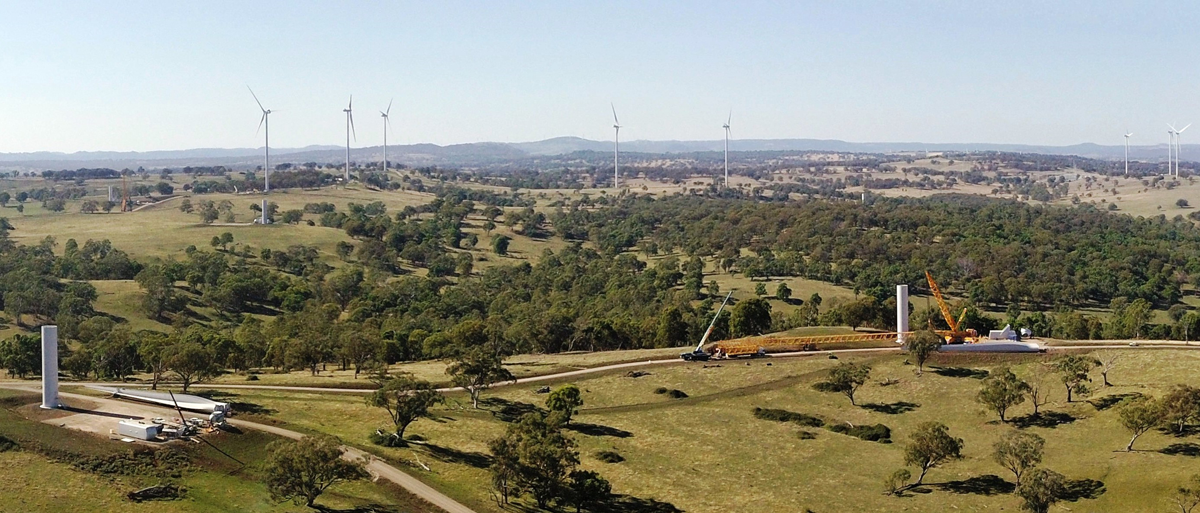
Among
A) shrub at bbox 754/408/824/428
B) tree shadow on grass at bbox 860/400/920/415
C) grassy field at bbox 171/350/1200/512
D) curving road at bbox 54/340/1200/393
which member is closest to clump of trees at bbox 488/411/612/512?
grassy field at bbox 171/350/1200/512

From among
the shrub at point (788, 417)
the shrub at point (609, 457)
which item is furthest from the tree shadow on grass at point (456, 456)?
the shrub at point (788, 417)

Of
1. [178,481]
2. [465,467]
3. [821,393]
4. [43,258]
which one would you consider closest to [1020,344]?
[821,393]

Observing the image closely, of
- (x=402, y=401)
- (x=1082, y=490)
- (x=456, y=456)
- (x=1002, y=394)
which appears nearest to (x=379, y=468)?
(x=456, y=456)

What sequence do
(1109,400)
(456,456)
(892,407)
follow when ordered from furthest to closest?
(892,407) < (1109,400) < (456,456)

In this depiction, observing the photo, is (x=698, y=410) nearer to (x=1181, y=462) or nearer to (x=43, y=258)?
(x=1181, y=462)

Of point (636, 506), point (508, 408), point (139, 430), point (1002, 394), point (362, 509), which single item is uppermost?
point (1002, 394)

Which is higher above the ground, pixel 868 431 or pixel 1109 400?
pixel 1109 400

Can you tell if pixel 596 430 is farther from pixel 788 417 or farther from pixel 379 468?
pixel 379 468
